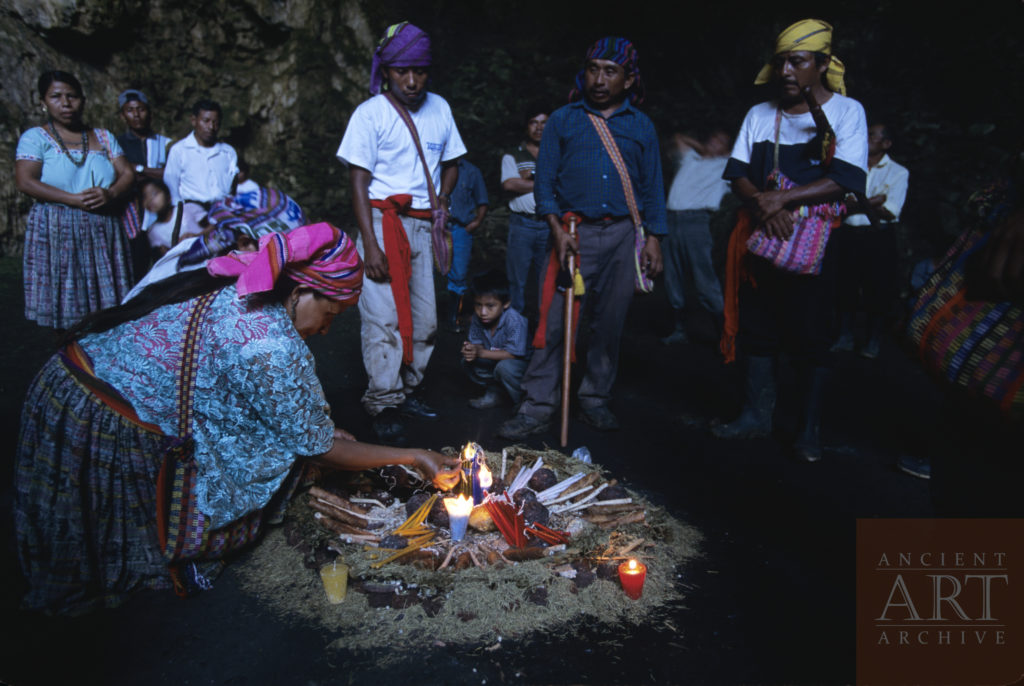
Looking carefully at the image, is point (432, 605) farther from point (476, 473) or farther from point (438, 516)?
point (476, 473)

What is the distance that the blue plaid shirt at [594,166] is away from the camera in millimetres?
4242

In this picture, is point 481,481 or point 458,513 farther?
point 481,481

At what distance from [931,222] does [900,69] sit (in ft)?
9.02

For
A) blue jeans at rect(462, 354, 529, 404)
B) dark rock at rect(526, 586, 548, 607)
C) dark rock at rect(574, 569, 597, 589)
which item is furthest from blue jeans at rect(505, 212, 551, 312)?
dark rock at rect(526, 586, 548, 607)

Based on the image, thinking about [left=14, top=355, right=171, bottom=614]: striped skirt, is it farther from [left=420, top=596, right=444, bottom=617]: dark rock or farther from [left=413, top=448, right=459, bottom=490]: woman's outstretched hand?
[left=420, top=596, right=444, bottom=617]: dark rock

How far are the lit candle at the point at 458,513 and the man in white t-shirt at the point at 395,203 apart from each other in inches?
54.6

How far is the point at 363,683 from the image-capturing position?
2.20m

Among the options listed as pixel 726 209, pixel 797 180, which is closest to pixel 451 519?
pixel 797 180

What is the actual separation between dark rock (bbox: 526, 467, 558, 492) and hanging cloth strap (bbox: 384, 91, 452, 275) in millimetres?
1743

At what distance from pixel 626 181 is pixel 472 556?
2737 mm

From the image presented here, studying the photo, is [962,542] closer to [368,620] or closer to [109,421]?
[368,620]

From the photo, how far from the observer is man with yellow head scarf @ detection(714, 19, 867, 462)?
12.4ft

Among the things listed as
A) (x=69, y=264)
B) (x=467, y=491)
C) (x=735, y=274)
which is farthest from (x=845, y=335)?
(x=69, y=264)

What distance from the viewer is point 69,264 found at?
492 centimetres
